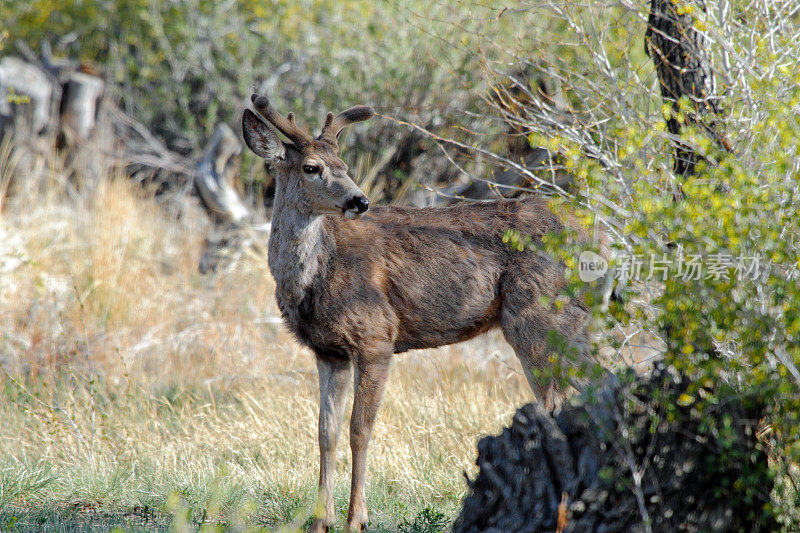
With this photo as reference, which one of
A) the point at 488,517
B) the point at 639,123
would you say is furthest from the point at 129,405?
the point at 639,123

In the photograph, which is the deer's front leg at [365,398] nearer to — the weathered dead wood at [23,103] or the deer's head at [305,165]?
the deer's head at [305,165]

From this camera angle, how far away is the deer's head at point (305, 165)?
561cm

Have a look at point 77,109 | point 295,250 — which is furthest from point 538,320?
point 77,109

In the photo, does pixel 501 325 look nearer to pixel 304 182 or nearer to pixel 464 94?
pixel 304 182

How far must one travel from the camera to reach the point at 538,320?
581cm

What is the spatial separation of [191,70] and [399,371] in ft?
24.6

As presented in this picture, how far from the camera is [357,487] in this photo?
17.7 feet

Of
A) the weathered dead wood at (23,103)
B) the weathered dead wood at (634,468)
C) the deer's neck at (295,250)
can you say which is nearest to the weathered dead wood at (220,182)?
the weathered dead wood at (23,103)

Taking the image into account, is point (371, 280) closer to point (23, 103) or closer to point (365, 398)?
point (365, 398)

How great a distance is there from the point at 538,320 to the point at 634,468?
2.27 meters

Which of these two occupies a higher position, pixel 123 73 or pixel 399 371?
pixel 123 73

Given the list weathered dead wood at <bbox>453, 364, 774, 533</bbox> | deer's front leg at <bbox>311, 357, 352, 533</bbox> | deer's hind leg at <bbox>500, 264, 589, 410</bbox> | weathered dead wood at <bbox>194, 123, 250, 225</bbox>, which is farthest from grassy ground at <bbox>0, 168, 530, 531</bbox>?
weathered dead wood at <bbox>453, 364, 774, 533</bbox>

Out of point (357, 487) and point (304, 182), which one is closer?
point (357, 487)

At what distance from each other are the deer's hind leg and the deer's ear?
179 centimetres
